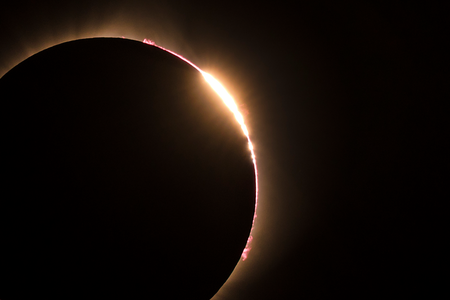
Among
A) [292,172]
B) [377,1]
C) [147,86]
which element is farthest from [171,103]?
[377,1]

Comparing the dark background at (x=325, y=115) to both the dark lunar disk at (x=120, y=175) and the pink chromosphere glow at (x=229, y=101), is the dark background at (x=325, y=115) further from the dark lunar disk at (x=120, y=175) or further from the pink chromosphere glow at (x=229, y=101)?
the dark lunar disk at (x=120, y=175)

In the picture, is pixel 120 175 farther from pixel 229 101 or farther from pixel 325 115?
pixel 325 115

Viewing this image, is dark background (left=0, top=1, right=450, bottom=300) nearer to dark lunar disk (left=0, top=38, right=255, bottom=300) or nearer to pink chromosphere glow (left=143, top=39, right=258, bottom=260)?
pink chromosphere glow (left=143, top=39, right=258, bottom=260)

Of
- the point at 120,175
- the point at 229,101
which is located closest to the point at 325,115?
the point at 229,101

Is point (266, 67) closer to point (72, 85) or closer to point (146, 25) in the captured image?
point (146, 25)

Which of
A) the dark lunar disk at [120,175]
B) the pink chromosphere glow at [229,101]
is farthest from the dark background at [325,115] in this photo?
the dark lunar disk at [120,175]

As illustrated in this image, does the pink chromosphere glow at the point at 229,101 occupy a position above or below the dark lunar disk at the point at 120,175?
above
